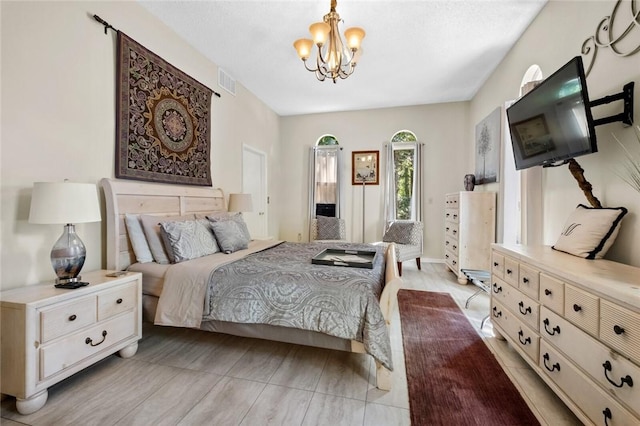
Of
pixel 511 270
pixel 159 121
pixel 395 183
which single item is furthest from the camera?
pixel 395 183

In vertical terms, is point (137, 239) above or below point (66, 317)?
above

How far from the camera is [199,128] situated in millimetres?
3186

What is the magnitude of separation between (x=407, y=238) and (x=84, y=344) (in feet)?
13.1

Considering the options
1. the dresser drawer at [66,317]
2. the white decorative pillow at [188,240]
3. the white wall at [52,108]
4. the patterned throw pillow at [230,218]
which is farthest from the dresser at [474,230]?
the white wall at [52,108]

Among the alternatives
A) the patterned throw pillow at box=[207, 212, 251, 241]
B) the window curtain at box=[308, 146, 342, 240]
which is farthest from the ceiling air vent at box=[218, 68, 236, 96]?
the window curtain at box=[308, 146, 342, 240]

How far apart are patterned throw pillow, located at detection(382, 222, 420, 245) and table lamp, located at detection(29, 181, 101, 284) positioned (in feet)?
12.7

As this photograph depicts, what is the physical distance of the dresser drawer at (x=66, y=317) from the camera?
4.67ft

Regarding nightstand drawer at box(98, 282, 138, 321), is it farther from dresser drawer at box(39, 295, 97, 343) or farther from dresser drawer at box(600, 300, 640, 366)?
dresser drawer at box(600, 300, 640, 366)

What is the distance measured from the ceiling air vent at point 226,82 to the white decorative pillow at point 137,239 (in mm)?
2227

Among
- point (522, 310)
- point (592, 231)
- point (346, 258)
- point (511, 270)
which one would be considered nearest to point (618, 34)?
point (592, 231)

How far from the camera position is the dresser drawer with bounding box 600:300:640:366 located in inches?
38.3

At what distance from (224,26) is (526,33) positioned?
3168 millimetres

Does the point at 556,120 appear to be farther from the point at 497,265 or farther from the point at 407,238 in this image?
the point at 407,238

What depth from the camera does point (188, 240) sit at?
7.55 feet
